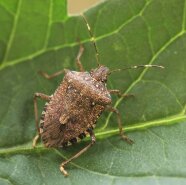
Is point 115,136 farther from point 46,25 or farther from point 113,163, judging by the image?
point 46,25

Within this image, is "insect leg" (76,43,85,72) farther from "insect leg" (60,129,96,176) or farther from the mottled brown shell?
"insect leg" (60,129,96,176)

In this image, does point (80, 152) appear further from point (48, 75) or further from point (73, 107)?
point (48, 75)

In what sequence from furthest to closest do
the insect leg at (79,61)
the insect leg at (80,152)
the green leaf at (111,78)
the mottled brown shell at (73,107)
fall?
the mottled brown shell at (73,107) < the insect leg at (79,61) < the insect leg at (80,152) < the green leaf at (111,78)

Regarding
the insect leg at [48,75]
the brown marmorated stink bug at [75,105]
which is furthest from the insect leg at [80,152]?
the insect leg at [48,75]

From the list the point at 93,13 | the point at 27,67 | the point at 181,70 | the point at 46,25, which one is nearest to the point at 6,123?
the point at 27,67

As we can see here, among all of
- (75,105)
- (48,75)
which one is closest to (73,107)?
(75,105)

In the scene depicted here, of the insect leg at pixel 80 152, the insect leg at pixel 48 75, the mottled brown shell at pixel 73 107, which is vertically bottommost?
the insect leg at pixel 80 152

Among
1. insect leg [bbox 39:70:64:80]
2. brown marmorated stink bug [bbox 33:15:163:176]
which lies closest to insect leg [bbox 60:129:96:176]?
brown marmorated stink bug [bbox 33:15:163:176]

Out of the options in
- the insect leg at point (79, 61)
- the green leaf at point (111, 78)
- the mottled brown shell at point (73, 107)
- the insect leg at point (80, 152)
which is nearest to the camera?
the green leaf at point (111, 78)

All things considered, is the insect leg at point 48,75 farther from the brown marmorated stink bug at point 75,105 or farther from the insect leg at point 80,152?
the insect leg at point 80,152
